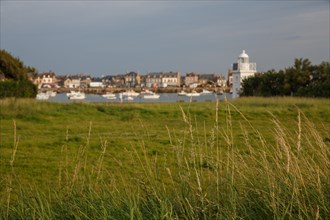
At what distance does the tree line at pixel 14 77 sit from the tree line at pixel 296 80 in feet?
68.6

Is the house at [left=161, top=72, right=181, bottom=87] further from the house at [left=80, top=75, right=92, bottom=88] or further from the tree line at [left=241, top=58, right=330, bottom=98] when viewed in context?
the tree line at [left=241, top=58, right=330, bottom=98]

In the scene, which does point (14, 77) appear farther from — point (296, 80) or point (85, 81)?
point (85, 81)

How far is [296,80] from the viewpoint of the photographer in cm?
4431

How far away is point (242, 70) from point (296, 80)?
10.9 m

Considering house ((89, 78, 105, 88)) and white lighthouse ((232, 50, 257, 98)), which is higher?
white lighthouse ((232, 50, 257, 98))

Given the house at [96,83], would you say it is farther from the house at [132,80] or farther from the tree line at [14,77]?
the tree line at [14,77]

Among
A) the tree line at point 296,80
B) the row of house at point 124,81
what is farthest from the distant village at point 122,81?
the tree line at point 296,80

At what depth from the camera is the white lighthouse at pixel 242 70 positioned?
2136 inches

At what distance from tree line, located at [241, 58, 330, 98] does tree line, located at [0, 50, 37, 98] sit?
2091 cm

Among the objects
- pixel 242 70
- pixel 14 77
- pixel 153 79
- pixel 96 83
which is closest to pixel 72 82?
pixel 96 83

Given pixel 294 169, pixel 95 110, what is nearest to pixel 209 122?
pixel 95 110

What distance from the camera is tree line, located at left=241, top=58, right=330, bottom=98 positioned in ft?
139

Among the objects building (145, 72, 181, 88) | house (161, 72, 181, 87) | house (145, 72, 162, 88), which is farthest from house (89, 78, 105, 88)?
house (161, 72, 181, 87)

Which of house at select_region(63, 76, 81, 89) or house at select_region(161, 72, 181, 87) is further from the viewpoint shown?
house at select_region(161, 72, 181, 87)
